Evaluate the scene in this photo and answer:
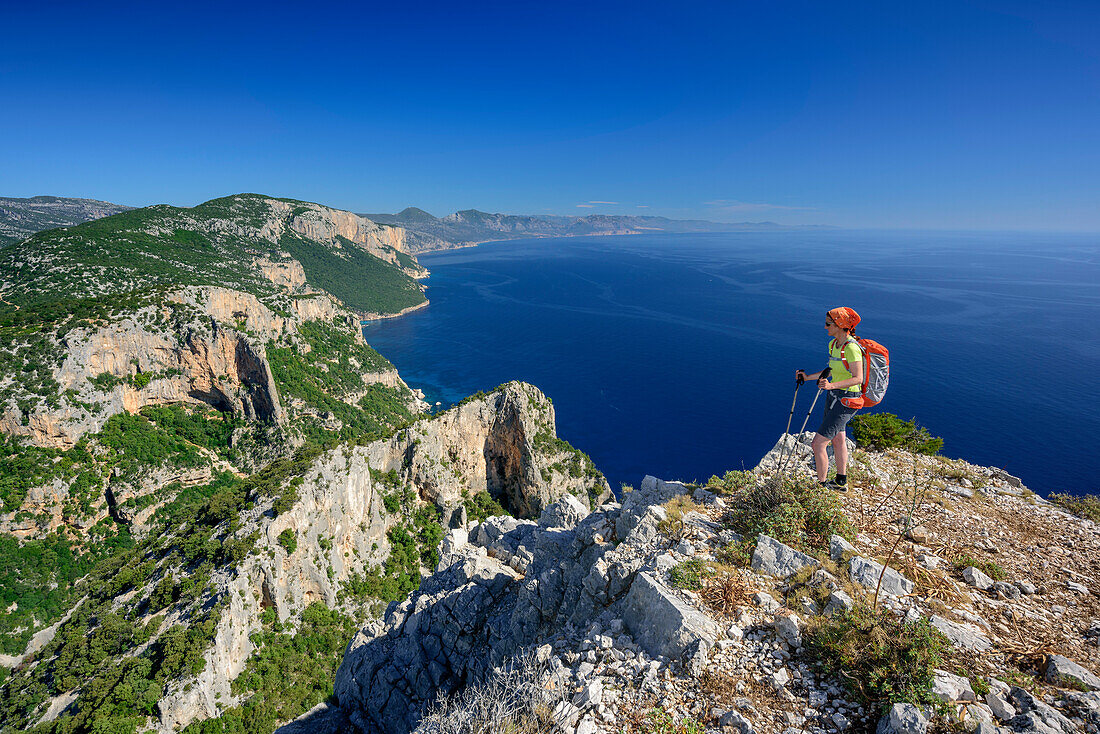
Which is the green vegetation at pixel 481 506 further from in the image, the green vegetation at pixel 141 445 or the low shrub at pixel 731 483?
the low shrub at pixel 731 483

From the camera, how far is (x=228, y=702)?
23.8m

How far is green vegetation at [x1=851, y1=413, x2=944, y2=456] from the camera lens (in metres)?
13.8

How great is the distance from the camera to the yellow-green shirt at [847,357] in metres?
8.51

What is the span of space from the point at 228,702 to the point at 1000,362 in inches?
5239

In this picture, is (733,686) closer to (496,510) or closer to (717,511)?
(717,511)

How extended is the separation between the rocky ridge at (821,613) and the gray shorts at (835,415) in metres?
1.60

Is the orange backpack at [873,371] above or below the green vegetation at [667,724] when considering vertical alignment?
above

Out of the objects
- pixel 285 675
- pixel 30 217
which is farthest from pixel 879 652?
pixel 30 217

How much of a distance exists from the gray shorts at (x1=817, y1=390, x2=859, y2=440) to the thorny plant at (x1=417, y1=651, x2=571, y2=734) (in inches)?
290

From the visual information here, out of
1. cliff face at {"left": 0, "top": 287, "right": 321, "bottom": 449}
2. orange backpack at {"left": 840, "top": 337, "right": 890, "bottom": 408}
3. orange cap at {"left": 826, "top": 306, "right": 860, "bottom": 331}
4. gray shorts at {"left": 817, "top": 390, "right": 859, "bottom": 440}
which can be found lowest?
cliff face at {"left": 0, "top": 287, "right": 321, "bottom": 449}

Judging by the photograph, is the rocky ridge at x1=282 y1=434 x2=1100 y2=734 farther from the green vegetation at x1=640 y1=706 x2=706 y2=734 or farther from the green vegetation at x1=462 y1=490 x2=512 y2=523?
Result: the green vegetation at x1=462 y1=490 x2=512 y2=523

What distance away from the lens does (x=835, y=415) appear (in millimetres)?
9031

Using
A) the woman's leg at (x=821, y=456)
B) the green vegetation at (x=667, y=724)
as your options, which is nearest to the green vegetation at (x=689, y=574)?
the green vegetation at (x=667, y=724)

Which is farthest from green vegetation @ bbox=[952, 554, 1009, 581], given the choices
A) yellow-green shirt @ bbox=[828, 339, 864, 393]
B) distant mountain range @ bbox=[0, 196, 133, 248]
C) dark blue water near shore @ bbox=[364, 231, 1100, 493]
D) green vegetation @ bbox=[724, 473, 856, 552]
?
distant mountain range @ bbox=[0, 196, 133, 248]
